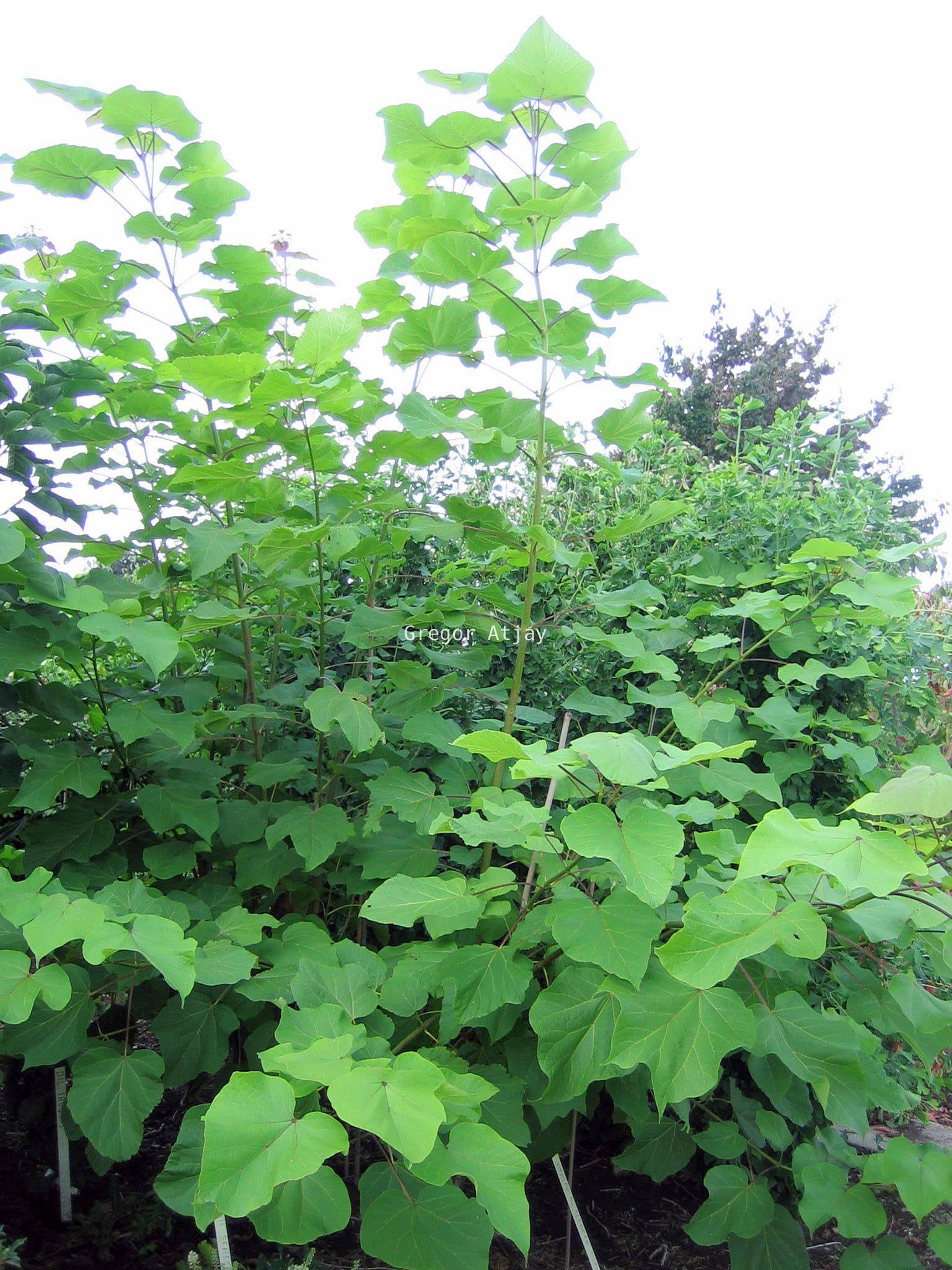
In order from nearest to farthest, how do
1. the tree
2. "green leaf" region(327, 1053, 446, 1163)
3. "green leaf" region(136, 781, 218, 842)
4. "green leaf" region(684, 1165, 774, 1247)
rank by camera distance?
"green leaf" region(327, 1053, 446, 1163), "green leaf" region(684, 1165, 774, 1247), "green leaf" region(136, 781, 218, 842), the tree

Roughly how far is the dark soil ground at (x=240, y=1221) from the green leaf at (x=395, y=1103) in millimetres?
1037

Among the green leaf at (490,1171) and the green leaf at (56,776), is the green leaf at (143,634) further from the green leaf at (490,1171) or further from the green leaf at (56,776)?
the green leaf at (490,1171)

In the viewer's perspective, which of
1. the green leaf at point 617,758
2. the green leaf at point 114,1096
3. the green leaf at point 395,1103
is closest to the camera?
the green leaf at point 395,1103

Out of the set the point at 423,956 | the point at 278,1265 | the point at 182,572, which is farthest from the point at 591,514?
the point at 278,1265

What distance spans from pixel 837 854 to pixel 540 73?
1.49 meters

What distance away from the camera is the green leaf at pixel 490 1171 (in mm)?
1141

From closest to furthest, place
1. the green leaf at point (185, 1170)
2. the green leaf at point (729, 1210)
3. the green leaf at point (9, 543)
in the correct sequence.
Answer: the green leaf at point (185, 1170), the green leaf at point (9, 543), the green leaf at point (729, 1210)

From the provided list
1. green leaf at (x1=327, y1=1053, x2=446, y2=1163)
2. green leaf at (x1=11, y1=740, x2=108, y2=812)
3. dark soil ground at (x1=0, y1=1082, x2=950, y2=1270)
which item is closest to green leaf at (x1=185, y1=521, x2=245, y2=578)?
green leaf at (x1=11, y1=740, x2=108, y2=812)

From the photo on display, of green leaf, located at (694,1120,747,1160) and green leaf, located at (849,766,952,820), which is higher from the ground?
green leaf, located at (849,766,952,820)

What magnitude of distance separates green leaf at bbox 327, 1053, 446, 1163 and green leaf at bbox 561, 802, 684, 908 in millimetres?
359

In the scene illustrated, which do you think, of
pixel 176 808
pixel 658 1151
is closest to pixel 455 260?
pixel 176 808

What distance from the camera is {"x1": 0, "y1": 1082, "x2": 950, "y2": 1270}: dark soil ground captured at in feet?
6.51

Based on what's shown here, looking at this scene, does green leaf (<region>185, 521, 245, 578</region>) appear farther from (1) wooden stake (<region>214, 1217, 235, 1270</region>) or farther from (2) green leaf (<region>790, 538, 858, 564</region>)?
(2) green leaf (<region>790, 538, 858, 564</region>)

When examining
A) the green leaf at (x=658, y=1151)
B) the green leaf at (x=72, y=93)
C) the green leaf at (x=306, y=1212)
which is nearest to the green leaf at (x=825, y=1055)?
the green leaf at (x=658, y=1151)
